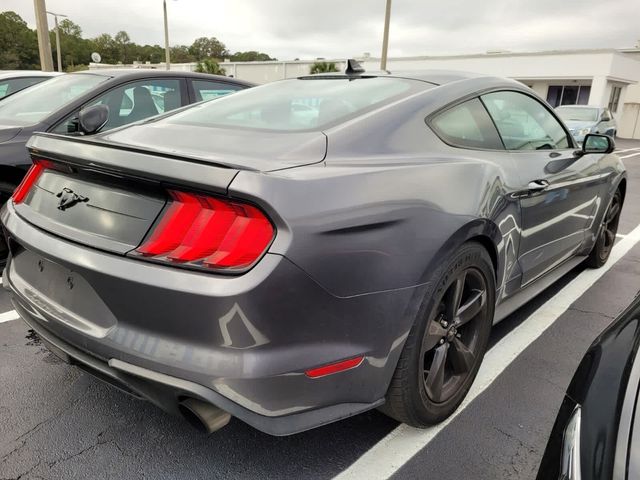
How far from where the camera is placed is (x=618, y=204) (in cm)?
449

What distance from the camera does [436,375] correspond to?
2.12 m

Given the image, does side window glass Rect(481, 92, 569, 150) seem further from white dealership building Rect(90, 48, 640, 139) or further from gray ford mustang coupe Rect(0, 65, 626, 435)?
white dealership building Rect(90, 48, 640, 139)

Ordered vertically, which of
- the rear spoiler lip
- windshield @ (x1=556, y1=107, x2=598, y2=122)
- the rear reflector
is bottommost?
the rear reflector

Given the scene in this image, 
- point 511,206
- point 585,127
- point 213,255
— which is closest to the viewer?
point 213,255

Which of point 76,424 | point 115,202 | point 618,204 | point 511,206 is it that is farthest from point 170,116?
point 618,204

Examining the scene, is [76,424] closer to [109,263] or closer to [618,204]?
[109,263]

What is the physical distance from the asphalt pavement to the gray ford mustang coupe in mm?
184

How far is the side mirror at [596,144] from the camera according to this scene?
3.34 m

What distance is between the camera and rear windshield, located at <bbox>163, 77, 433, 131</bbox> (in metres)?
2.12

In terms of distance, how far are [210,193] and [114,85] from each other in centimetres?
334

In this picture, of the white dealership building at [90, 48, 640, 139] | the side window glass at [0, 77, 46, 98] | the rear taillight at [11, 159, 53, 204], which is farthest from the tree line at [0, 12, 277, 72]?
the rear taillight at [11, 159, 53, 204]

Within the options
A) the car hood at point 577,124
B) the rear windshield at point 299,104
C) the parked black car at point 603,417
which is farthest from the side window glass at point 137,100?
the car hood at point 577,124

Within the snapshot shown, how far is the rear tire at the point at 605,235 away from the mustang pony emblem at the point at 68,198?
3875 mm

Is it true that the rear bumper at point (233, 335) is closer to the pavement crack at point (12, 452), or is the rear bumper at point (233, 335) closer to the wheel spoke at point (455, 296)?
the wheel spoke at point (455, 296)
